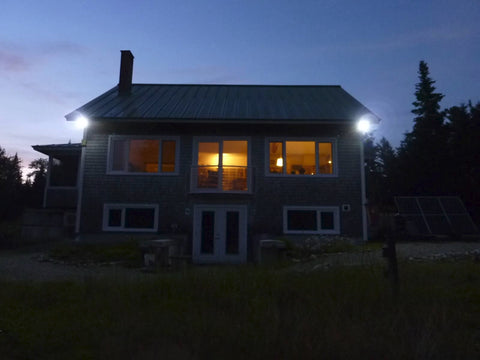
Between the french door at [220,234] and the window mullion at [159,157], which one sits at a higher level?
the window mullion at [159,157]

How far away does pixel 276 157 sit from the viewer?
53.3ft

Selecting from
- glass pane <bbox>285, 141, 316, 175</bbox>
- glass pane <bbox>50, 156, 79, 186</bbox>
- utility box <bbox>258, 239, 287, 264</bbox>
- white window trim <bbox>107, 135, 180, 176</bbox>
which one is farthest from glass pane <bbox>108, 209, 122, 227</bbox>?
glass pane <bbox>285, 141, 316, 175</bbox>

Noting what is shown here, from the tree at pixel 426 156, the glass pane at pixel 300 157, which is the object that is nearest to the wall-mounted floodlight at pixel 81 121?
the glass pane at pixel 300 157

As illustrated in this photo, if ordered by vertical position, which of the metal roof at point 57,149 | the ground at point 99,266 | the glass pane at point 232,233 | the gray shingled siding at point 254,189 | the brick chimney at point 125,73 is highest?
the brick chimney at point 125,73

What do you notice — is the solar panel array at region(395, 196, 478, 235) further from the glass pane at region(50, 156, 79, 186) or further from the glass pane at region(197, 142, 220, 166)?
the glass pane at region(50, 156, 79, 186)

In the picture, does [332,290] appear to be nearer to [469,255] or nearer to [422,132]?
[469,255]

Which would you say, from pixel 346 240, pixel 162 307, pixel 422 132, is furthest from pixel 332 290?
pixel 422 132

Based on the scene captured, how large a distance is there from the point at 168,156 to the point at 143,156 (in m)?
1.12

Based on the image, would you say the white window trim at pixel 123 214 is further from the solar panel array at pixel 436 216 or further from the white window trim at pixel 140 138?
the solar panel array at pixel 436 216

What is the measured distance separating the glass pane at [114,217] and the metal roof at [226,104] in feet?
12.9

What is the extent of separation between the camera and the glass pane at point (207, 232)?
50.8 feet

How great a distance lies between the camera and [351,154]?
629 inches

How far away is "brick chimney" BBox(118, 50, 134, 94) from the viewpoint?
19.8 metres

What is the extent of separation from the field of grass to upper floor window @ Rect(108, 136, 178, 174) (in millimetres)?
9495
